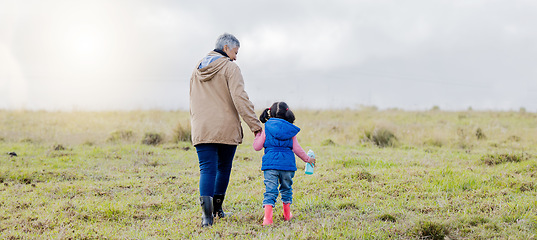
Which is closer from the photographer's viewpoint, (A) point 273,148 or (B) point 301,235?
(B) point 301,235

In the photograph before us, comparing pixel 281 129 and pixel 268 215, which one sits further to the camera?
pixel 268 215

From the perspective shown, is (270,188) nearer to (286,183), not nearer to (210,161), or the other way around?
(286,183)

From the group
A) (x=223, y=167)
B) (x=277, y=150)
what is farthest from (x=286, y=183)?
(x=223, y=167)

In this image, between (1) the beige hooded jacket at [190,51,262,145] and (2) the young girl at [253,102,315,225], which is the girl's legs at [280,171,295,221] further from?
(1) the beige hooded jacket at [190,51,262,145]

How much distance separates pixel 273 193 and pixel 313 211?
38.1 inches

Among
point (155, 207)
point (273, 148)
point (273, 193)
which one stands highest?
point (273, 148)

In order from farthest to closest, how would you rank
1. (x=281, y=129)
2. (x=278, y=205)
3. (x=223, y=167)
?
(x=278, y=205) → (x=223, y=167) → (x=281, y=129)

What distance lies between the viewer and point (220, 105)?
15.9ft

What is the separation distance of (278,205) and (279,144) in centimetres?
137

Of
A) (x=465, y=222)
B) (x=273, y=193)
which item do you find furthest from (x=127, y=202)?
(x=465, y=222)

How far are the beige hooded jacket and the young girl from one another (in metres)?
0.16

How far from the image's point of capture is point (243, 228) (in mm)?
4863

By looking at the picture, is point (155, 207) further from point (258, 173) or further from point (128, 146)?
point (128, 146)

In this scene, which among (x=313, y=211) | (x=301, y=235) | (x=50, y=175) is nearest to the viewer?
(x=301, y=235)
